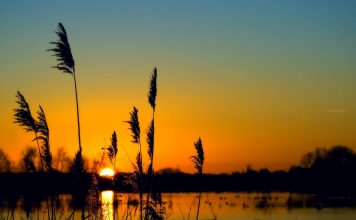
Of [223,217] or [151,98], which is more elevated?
[151,98]

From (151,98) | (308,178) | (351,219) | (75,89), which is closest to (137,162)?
(151,98)

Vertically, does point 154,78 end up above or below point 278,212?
above

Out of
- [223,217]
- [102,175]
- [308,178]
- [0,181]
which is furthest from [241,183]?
[102,175]

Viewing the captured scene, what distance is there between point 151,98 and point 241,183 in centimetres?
7912

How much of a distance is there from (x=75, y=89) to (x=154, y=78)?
90.5 inches

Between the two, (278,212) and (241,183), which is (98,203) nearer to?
(278,212)

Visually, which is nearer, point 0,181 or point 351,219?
point 351,219

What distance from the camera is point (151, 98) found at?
10039 mm

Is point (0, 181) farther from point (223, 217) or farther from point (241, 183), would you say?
point (241, 183)

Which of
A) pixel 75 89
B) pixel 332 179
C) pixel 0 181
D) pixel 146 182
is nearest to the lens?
pixel 75 89

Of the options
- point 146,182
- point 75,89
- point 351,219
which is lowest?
point 351,219

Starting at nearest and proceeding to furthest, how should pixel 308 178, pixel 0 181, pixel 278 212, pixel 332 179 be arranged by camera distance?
pixel 278 212, pixel 0 181, pixel 332 179, pixel 308 178

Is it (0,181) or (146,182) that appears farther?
(0,181)

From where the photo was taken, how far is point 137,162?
991 cm
